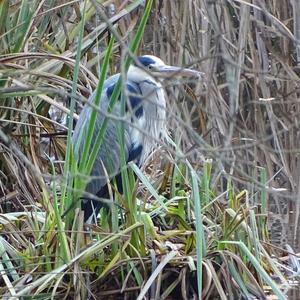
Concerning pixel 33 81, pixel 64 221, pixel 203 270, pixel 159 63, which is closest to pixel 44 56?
pixel 33 81

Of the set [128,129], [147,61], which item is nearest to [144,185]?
[128,129]

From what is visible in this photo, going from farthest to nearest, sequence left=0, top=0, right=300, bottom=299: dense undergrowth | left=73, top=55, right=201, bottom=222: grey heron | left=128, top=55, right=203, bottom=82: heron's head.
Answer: left=73, top=55, right=201, bottom=222: grey heron
left=128, top=55, right=203, bottom=82: heron's head
left=0, top=0, right=300, bottom=299: dense undergrowth

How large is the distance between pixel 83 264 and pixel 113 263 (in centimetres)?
10

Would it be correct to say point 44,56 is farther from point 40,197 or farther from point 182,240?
point 182,240

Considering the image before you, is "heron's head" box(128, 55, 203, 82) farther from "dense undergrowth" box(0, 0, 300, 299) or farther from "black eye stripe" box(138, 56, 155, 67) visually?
"dense undergrowth" box(0, 0, 300, 299)

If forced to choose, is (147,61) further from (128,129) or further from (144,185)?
(144,185)

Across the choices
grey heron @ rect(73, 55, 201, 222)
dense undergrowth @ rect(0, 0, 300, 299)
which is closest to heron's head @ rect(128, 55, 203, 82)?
grey heron @ rect(73, 55, 201, 222)

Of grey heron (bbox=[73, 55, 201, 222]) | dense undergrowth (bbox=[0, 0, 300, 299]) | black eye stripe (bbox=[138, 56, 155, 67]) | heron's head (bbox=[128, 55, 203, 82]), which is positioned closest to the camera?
dense undergrowth (bbox=[0, 0, 300, 299])

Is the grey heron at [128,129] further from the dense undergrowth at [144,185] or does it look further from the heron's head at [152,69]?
the dense undergrowth at [144,185]

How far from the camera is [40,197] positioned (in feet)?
12.3

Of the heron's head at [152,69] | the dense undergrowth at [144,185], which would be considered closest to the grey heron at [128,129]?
the heron's head at [152,69]

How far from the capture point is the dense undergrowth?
9.72ft

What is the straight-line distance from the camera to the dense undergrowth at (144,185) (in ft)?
9.72

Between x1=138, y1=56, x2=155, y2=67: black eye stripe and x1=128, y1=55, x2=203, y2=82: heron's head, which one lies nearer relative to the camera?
x1=128, y1=55, x2=203, y2=82: heron's head
